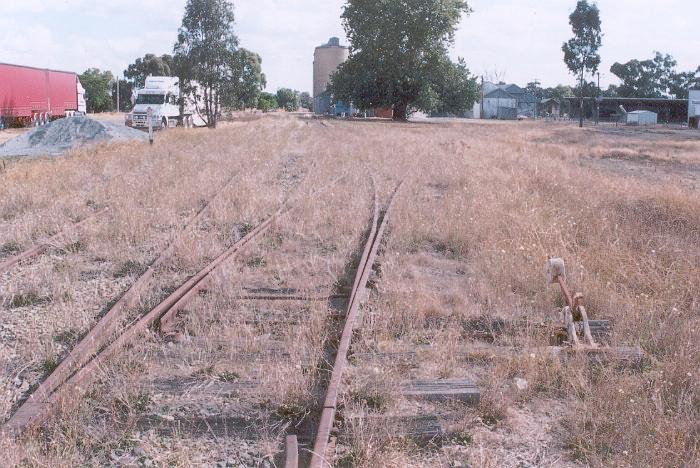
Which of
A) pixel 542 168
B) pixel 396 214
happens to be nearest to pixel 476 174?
pixel 542 168

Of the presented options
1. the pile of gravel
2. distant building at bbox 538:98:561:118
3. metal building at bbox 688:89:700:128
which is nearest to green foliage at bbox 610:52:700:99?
distant building at bbox 538:98:561:118

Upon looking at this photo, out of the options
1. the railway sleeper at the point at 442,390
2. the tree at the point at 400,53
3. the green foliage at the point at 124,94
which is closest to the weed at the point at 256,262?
the railway sleeper at the point at 442,390

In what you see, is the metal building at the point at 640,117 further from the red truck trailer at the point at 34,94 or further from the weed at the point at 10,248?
the weed at the point at 10,248

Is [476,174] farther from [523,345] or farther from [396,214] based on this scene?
[523,345]

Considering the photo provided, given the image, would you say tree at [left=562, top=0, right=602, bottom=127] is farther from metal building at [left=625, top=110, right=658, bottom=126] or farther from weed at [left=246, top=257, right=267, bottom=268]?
weed at [left=246, top=257, right=267, bottom=268]

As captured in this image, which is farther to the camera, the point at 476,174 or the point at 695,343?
the point at 476,174

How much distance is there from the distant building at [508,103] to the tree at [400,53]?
155ft

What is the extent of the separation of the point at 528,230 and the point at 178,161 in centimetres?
1236

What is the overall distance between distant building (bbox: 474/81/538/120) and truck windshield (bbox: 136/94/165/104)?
7722 cm

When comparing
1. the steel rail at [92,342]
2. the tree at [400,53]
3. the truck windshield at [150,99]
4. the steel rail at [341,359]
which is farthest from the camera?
the tree at [400,53]

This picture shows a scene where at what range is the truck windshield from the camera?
42.3 metres

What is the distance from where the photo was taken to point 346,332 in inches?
205

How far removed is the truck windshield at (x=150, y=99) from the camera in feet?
139

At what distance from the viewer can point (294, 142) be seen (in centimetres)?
2928
